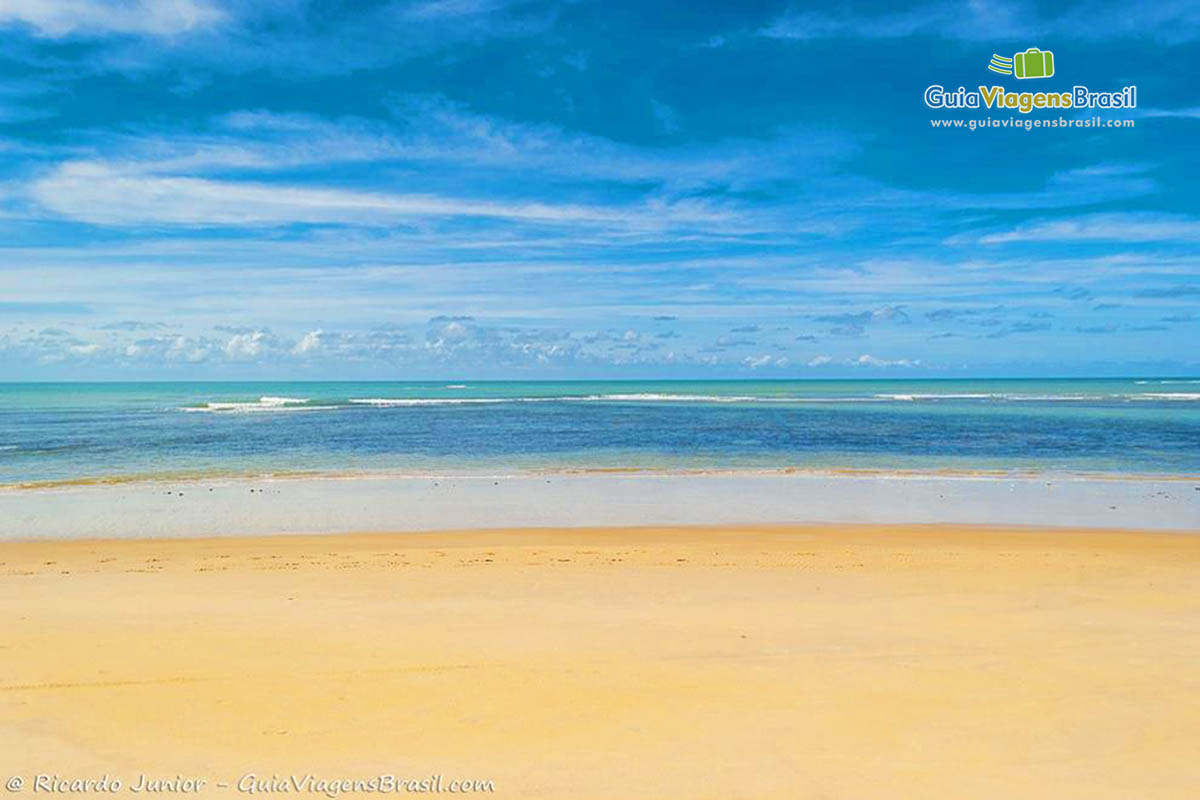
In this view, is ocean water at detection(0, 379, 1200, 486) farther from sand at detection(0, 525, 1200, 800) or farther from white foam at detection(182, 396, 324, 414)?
sand at detection(0, 525, 1200, 800)

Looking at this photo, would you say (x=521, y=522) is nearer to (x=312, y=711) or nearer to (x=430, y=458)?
(x=312, y=711)

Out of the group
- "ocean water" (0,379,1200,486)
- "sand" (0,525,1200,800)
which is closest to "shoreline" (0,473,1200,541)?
"ocean water" (0,379,1200,486)

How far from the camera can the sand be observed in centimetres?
479

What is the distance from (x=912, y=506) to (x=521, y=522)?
27.6 feet

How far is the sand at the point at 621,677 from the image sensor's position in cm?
479

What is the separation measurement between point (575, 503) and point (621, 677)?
35.6ft

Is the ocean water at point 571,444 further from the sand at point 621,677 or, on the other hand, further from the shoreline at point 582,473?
the sand at point 621,677

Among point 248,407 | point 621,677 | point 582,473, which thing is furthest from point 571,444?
point 248,407

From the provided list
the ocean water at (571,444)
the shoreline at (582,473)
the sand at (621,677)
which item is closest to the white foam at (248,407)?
the ocean water at (571,444)

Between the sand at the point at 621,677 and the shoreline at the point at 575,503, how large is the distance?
404 cm

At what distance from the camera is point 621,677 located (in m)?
6.16

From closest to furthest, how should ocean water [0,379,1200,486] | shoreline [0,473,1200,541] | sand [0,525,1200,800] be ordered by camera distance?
sand [0,525,1200,800] → shoreline [0,473,1200,541] → ocean water [0,379,1200,486]

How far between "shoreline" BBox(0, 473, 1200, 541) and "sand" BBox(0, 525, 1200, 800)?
404 centimetres

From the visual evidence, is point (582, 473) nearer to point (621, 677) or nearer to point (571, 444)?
point (571, 444)
